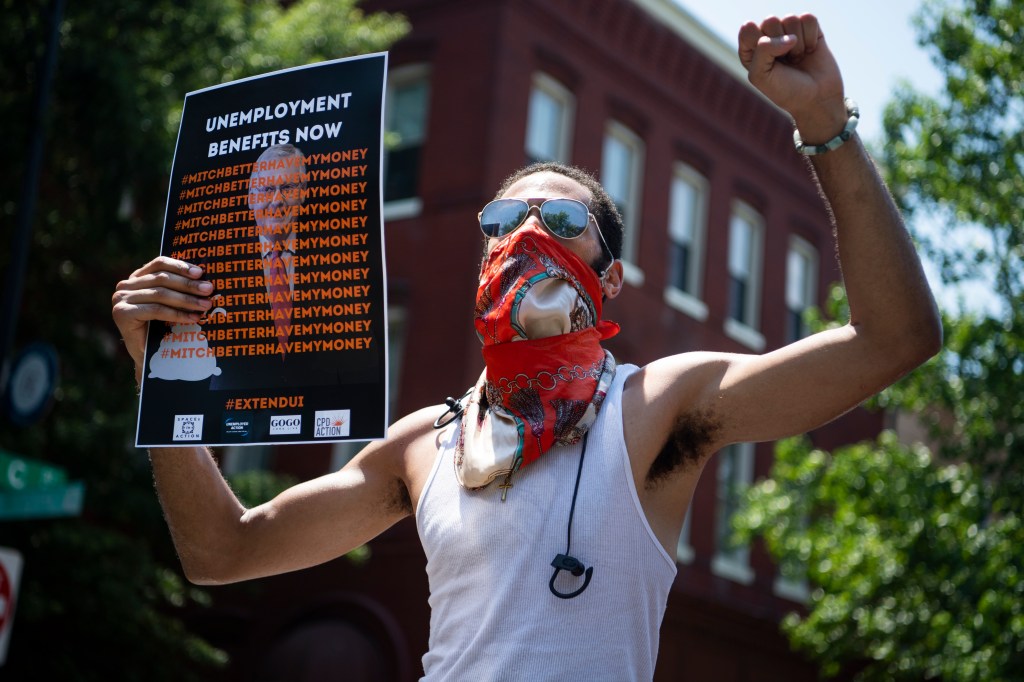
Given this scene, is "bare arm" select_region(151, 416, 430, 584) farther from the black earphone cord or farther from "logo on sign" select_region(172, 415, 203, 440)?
the black earphone cord

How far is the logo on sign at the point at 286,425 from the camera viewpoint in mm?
2516

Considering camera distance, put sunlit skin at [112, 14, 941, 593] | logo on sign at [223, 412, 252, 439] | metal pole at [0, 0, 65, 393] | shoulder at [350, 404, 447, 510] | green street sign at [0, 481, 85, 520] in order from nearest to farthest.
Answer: sunlit skin at [112, 14, 941, 593] < logo on sign at [223, 412, 252, 439] < shoulder at [350, 404, 447, 510] < green street sign at [0, 481, 85, 520] < metal pole at [0, 0, 65, 393]

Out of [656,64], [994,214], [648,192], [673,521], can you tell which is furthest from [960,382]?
[673,521]

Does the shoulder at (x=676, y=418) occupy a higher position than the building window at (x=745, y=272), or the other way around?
the building window at (x=745, y=272)

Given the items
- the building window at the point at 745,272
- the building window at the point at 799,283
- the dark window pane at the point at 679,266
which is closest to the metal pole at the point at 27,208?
the dark window pane at the point at 679,266

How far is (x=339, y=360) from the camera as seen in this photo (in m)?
2.53

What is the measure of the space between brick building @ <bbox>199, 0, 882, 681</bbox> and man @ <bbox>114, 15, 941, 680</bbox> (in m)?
11.7

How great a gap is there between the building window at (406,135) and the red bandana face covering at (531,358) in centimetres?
1500

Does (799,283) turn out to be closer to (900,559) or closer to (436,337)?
(436,337)

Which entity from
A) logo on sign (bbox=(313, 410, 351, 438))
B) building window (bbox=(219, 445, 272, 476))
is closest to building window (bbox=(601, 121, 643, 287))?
building window (bbox=(219, 445, 272, 476))

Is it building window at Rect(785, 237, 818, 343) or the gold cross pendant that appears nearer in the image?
the gold cross pendant

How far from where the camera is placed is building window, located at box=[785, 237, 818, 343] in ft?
75.6

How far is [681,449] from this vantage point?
8.20 ft

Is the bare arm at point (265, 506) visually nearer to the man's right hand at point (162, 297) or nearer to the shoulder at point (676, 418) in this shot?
the man's right hand at point (162, 297)
